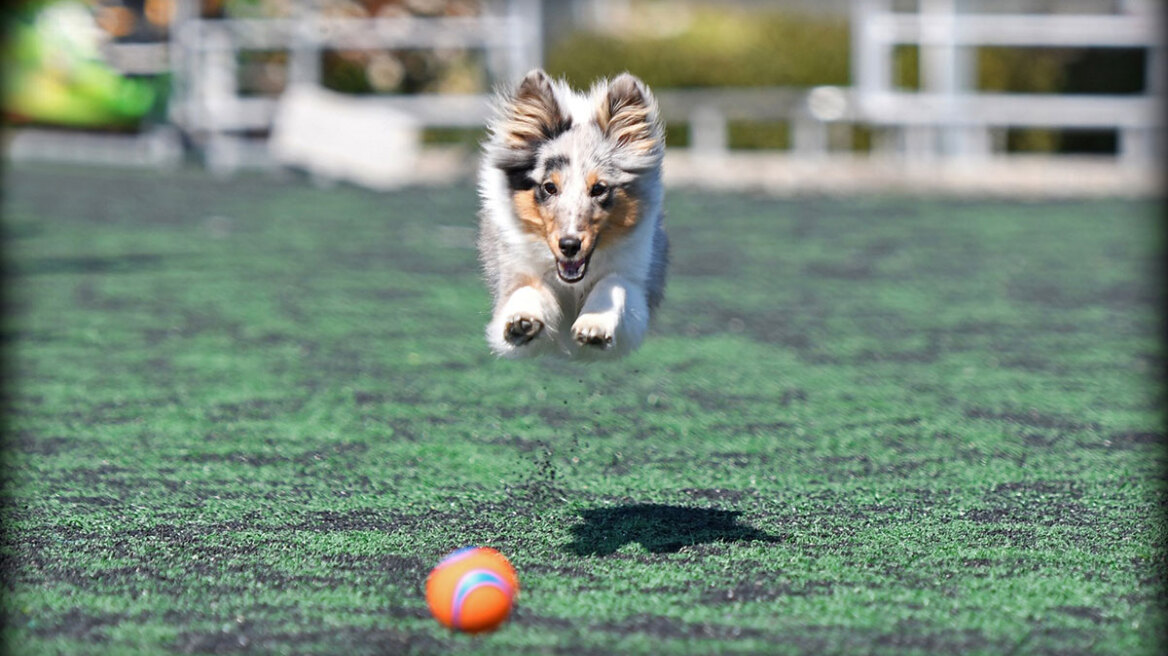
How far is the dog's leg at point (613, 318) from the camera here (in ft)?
15.6

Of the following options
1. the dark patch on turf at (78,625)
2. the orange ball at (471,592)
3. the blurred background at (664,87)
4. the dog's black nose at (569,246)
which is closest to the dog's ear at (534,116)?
the dog's black nose at (569,246)

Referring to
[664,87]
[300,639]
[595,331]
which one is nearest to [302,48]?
[664,87]

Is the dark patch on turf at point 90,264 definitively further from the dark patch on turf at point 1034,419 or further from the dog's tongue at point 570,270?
the dog's tongue at point 570,270

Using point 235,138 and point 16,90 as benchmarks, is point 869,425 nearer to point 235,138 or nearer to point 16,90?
point 235,138

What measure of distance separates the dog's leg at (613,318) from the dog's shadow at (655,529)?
63 centimetres

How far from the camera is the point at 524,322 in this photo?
4.77 metres

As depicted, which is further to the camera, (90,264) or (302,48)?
(302,48)

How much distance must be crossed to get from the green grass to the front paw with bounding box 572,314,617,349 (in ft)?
2.19

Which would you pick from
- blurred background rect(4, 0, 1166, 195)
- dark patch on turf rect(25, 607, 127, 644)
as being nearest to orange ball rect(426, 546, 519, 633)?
dark patch on turf rect(25, 607, 127, 644)

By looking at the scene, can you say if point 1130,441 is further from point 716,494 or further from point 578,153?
point 578,153

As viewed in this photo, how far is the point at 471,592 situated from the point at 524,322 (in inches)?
39.3

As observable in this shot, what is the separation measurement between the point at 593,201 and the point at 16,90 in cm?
2116

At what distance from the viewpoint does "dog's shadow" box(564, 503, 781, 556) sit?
4.98m

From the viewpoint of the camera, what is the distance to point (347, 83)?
25.0 meters
